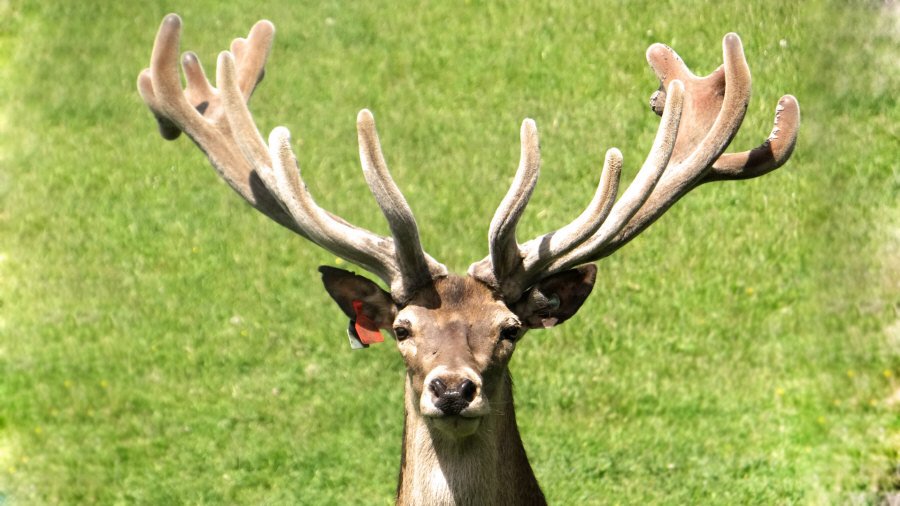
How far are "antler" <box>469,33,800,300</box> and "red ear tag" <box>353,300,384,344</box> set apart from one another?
0.48 metres

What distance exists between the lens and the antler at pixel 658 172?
5.70m

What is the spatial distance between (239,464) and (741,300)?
335 centimetres

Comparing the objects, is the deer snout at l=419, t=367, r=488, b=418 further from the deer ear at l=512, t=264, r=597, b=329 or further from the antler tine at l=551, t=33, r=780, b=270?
the antler tine at l=551, t=33, r=780, b=270

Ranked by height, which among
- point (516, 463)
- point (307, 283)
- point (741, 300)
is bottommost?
point (516, 463)

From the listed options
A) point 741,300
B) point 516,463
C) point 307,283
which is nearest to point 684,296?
point 741,300

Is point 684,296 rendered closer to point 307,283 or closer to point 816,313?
point 816,313

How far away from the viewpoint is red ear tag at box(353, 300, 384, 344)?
6.00m

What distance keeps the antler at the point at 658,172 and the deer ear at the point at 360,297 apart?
39 cm

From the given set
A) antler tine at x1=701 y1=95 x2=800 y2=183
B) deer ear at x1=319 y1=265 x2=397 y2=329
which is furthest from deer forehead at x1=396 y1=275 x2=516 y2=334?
antler tine at x1=701 y1=95 x2=800 y2=183

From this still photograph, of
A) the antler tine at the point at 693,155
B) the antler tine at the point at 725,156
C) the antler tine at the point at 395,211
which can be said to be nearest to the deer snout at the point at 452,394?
the antler tine at the point at 395,211

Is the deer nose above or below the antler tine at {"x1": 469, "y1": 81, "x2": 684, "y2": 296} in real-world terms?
below

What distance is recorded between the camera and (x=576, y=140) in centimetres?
1109

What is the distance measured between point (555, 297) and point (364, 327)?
79cm

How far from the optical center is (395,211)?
5.60m
